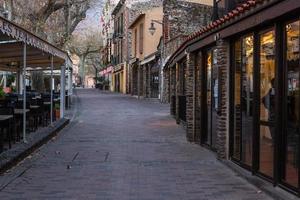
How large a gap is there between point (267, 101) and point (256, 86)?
545 millimetres

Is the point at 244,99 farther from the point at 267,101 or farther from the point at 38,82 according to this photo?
the point at 38,82

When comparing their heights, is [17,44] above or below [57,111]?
above

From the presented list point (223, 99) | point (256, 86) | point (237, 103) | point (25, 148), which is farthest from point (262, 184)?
point (25, 148)

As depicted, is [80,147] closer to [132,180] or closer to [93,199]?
[132,180]

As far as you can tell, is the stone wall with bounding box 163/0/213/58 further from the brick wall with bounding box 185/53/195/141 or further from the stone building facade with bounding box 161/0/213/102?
the brick wall with bounding box 185/53/195/141

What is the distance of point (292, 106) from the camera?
7.89 metres

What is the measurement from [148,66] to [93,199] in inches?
Result: 1520

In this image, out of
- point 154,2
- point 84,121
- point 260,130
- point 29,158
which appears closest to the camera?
point 260,130

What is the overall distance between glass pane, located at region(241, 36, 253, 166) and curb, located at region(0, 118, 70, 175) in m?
4.12

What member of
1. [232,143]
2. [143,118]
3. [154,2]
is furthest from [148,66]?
[232,143]

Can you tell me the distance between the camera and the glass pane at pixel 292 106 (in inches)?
303

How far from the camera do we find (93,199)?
8008 mm

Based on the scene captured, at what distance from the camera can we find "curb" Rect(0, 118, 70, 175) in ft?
34.8

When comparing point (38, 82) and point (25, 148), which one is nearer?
point (25, 148)
